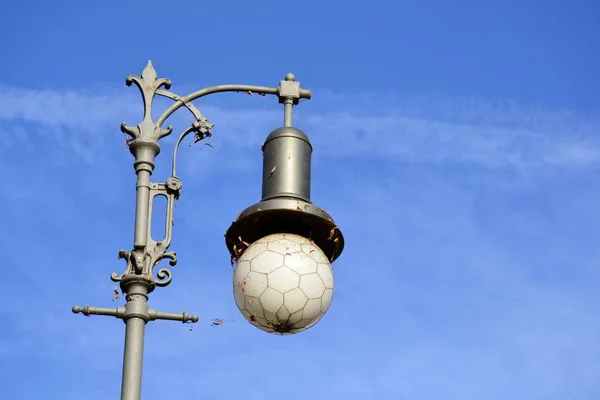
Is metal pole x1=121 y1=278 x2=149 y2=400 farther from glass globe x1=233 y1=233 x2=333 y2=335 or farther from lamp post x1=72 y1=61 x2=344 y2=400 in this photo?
glass globe x1=233 y1=233 x2=333 y2=335

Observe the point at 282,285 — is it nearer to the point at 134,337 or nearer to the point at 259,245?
the point at 259,245

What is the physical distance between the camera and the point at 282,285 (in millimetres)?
9531

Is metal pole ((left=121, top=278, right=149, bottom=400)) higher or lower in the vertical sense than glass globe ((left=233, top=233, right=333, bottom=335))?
lower

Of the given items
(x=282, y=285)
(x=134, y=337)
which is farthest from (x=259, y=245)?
(x=134, y=337)

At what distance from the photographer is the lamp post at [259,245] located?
31.3ft

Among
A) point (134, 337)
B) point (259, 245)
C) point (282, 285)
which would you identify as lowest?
point (134, 337)

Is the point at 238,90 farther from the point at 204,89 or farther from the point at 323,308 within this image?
the point at 323,308

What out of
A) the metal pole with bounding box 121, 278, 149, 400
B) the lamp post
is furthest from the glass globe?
the metal pole with bounding box 121, 278, 149, 400

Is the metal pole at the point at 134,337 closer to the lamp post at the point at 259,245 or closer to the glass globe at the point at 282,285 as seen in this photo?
the lamp post at the point at 259,245

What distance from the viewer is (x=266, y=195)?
1016cm

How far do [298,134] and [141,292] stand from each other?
1.64 meters

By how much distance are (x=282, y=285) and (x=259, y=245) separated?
348mm

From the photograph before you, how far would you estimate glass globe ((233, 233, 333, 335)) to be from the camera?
9.55 meters

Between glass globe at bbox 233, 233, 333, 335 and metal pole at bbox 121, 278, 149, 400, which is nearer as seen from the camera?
metal pole at bbox 121, 278, 149, 400
